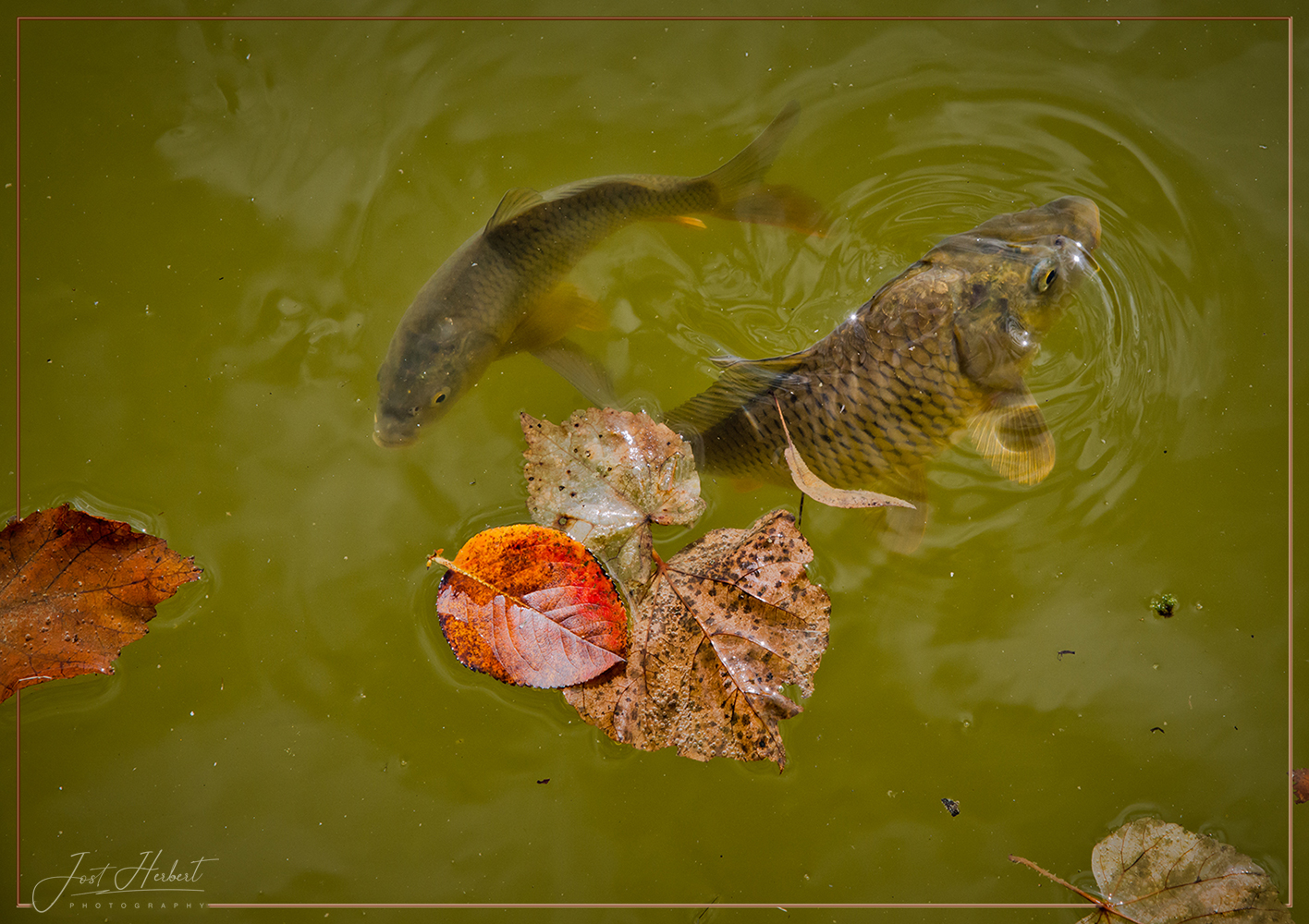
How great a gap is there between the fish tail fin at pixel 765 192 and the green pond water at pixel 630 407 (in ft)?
0.16

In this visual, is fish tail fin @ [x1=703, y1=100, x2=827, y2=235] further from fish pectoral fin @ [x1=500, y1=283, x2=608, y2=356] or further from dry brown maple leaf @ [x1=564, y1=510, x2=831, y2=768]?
dry brown maple leaf @ [x1=564, y1=510, x2=831, y2=768]

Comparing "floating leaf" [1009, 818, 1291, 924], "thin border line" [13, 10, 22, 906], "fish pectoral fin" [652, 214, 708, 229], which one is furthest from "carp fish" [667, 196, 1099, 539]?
"thin border line" [13, 10, 22, 906]

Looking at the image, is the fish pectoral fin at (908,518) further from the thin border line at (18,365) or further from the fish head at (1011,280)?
the thin border line at (18,365)

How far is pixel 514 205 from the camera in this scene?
6.77ft

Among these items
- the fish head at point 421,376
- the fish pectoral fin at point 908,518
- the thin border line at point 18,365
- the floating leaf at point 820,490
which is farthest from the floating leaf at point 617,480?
the thin border line at point 18,365

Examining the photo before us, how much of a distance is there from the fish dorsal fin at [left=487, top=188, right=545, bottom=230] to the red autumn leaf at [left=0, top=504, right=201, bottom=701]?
3.99 feet

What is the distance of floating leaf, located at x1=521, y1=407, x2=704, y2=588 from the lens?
185 cm

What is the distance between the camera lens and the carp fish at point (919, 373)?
5.84 feet

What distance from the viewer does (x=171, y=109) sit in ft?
7.32

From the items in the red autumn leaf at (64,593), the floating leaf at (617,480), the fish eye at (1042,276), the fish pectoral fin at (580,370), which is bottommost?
the red autumn leaf at (64,593)

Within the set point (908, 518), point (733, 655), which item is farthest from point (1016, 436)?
point (733, 655)

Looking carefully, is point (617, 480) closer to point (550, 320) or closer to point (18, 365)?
point (550, 320)

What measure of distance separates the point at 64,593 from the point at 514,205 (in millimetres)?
1501

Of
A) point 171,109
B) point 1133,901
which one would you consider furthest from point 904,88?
point 1133,901
